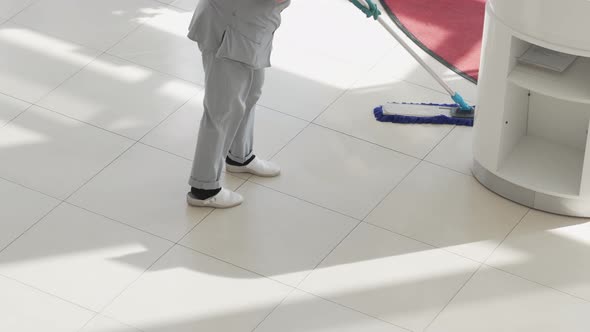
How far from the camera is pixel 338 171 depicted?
14.7 feet

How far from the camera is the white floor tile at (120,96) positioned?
186 inches

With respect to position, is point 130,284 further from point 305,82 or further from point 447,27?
point 447,27

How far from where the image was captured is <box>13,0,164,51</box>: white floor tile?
17.4ft

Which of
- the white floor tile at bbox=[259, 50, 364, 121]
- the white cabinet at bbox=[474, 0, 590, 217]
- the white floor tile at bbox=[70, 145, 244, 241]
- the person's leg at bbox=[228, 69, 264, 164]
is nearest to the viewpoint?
the white cabinet at bbox=[474, 0, 590, 217]

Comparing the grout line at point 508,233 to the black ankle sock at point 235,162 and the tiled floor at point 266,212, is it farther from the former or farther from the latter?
the black ankle sock at point 235,162

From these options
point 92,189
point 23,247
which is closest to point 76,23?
point 92,189

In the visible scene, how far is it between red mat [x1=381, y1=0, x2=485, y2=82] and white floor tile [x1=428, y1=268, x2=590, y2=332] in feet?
4.60

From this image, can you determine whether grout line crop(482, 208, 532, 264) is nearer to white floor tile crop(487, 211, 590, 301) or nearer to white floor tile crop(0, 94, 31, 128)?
white floor tile crop(487, 211, 590, 301)

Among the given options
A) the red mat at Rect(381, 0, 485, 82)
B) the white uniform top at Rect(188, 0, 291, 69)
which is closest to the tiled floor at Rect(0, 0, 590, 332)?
the red mat at Rect(381, 0, 485, 82)

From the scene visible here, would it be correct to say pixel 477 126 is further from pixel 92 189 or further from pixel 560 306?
pixel 92 189

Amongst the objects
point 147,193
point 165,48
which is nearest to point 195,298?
point 147,193

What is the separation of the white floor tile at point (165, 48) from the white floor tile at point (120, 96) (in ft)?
0.20

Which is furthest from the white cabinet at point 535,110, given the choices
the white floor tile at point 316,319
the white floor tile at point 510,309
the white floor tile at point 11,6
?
the white floor tile at point 11,6

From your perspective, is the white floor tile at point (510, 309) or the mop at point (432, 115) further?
the mop at point (432, 115)
